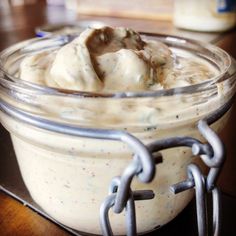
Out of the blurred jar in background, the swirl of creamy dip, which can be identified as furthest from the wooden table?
the swirl of creamy dip

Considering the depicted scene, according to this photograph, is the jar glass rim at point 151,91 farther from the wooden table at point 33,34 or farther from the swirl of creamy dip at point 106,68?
the wooden table at point 33,34

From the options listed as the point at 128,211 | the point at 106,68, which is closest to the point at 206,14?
the point at 106,68

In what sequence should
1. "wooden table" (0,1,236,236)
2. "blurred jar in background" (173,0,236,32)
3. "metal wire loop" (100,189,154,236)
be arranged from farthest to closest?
"blurred jar in background" (173,0,236,32), "wooden table" (0,1,236,236), "metal wire loop" (100,189,154,236)

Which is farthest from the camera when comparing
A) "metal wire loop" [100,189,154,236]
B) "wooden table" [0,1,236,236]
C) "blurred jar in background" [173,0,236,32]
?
"blurred jar in background" [173,0,236,32]

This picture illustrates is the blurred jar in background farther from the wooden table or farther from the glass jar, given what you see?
the glass jar

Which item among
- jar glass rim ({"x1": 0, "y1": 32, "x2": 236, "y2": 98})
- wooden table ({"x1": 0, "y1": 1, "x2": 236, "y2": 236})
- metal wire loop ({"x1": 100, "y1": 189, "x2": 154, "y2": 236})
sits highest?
jar glass rim ({"x1": 0, "y1": 32, "x2": 236, "y2": 98})

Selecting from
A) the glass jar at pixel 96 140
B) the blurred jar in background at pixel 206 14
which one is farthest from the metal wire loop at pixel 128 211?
the blurred jar in background at pixel 206 14
